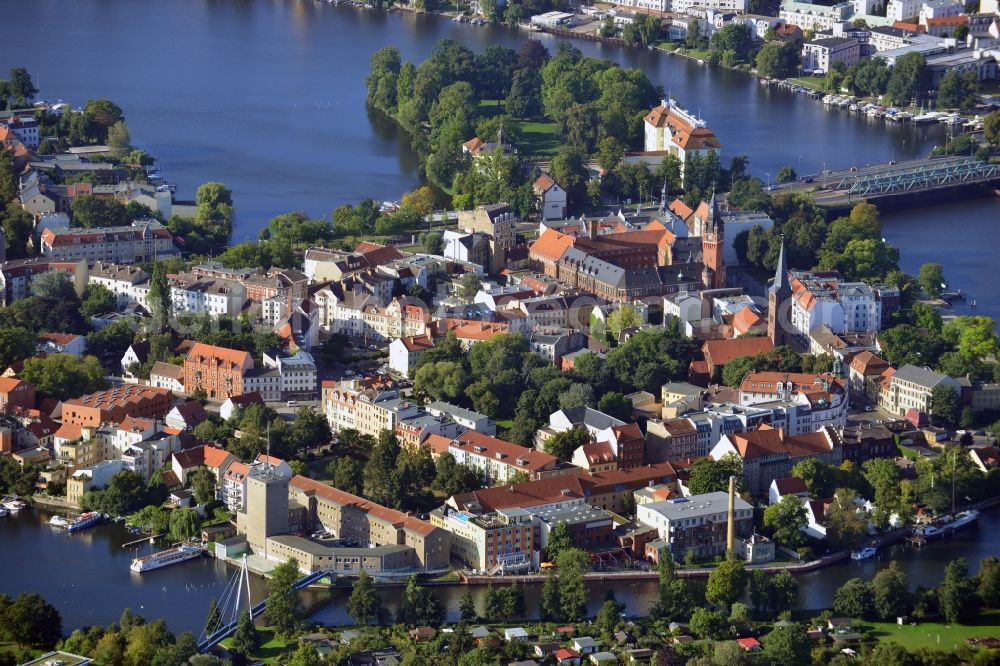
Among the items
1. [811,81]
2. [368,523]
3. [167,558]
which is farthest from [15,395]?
[811,81]

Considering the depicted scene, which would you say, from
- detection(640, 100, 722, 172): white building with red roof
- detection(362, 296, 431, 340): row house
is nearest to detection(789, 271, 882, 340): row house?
detection(362, 296, 431, 340): row house

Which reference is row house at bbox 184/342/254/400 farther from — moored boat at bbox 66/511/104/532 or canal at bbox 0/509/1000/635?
canal at bbox 0/509/1000/635

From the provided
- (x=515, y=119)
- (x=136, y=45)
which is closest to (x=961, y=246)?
(x=515, y=119)

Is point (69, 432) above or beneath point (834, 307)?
beneath

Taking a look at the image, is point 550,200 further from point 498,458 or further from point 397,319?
point 498,458

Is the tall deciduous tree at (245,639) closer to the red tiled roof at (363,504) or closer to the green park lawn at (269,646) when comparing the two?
the green park lawn at (269,646)

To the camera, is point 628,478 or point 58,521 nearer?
point 58,521
